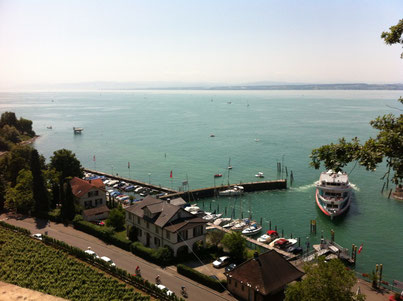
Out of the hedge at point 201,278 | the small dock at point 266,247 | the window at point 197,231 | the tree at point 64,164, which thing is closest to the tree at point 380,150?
the hedge at point 201,278

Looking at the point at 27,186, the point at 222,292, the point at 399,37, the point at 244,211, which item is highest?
the point at 399,37

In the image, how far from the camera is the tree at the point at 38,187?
49875 mm

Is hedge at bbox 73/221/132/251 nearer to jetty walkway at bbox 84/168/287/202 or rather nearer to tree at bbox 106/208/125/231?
tree at bbox 106/208/125/231

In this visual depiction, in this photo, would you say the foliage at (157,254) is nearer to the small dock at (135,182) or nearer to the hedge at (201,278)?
the hedge at (201,278)

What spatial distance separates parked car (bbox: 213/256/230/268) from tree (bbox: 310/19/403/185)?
89.5 ft

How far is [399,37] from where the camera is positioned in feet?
40.2

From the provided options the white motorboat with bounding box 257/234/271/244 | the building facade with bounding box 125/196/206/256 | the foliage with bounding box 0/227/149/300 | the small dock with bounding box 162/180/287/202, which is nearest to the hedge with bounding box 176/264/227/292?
the building facade with bounding box 125/196/206/256

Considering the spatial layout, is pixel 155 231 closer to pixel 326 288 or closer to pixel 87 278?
pixel 87 278

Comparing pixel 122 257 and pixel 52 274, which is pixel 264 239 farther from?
pixel 52 274

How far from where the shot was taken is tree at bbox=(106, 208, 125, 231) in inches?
1859

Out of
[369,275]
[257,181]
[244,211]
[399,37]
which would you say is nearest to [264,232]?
[244,211]

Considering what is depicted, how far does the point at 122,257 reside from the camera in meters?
39.2

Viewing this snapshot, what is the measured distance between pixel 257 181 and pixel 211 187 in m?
12.8

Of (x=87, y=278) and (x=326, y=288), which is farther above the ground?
(x=326, y=288)
